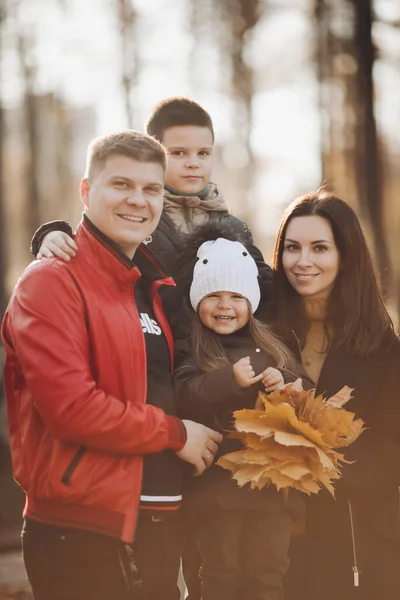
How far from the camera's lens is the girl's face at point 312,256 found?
339 centimetres

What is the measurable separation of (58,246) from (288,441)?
3.43 ft

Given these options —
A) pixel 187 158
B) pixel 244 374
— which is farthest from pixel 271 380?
pixel 187 158

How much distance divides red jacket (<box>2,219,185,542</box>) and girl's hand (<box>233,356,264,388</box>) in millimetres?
338

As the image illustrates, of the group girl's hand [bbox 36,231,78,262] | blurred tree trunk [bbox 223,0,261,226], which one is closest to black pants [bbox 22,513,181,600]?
girl's hand [bbox 36,231,78,262]

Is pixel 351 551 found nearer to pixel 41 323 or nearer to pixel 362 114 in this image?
pixel 41 323

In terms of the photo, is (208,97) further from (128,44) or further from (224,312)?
(224,312)

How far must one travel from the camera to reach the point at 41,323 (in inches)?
99.7

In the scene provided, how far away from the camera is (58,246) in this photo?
9.05ft

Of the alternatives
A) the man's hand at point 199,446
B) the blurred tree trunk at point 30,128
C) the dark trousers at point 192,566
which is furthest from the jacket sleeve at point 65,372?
the blurred tree trunk at point 30,128

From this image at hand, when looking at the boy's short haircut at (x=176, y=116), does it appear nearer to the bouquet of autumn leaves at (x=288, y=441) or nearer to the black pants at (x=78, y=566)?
the bouquet of autumn leaves at (x=288, y=441)

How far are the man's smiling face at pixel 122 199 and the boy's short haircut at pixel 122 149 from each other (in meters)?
0.02

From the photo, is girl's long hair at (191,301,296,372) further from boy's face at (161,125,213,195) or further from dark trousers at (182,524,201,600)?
dark trousers at (182,524,201,600)

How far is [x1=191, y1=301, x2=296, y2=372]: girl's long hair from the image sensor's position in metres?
3.11

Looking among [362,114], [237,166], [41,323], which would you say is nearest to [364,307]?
[41,323]
